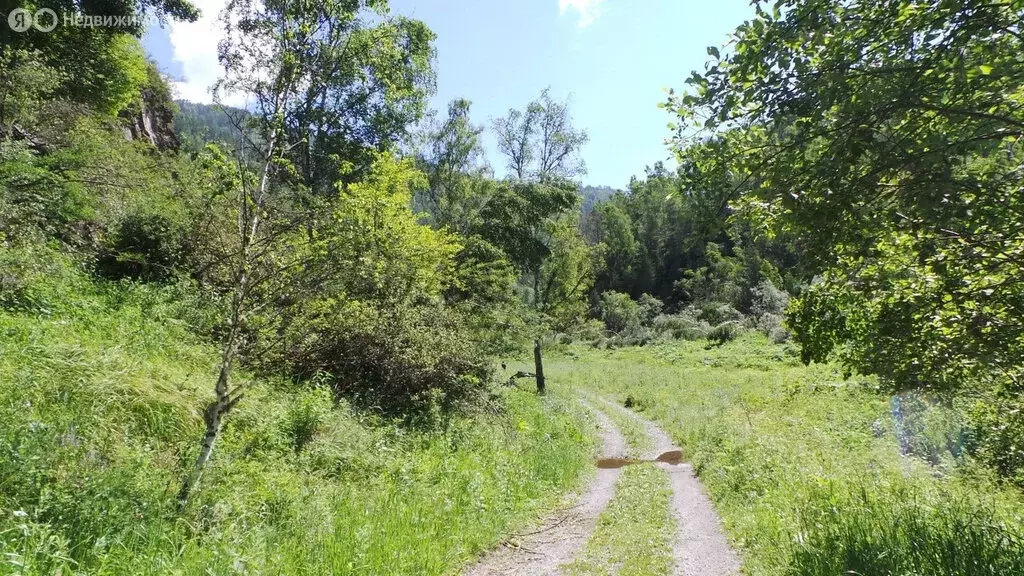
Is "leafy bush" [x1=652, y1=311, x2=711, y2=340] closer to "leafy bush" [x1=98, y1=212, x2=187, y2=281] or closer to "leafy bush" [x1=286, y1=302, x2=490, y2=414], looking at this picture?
"leafy bush" [x1=286, y1=302, x2=490, y2=414]

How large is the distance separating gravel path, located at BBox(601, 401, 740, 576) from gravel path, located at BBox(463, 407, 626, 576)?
1.30m

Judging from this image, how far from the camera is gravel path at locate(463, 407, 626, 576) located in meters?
6.17

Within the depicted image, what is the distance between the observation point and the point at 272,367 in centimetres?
1044

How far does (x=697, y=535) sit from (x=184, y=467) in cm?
682

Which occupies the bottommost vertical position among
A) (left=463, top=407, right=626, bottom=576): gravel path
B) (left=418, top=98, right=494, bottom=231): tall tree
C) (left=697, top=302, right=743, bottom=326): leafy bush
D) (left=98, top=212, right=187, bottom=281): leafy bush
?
(left=463, top=407, right=626, bottom=576): gravel path

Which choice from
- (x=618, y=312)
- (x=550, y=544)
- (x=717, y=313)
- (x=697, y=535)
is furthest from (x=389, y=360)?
(x=618, y=312)

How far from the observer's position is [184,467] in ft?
18.1

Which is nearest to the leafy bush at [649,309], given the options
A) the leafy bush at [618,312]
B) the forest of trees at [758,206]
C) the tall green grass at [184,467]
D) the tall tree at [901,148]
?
the leafy bush at [618,312]

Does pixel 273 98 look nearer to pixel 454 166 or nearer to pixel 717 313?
pixel 454 166

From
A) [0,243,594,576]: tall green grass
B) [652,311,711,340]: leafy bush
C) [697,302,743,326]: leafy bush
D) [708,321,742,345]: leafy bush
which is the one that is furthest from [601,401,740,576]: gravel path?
[697,302,743,326]: leafy bush

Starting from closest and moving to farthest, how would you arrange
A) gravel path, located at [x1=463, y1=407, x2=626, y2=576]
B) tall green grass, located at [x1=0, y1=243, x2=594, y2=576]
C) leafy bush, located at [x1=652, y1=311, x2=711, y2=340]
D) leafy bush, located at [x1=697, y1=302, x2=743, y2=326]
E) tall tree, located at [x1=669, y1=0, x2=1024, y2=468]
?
tall tree, located at [x1=669, y1=0, x2=1024, y2=468], tall green grass, located at [x1=0, y1=243, x2=594, y2=576], gravel path, located at [x1=463, y1=407, x2=626, y2=576], leafy bush, located at [x1=652, y1=311, x2=711, y2=340], leafy bush, located at [x1=697, y1=302, x2=743, y2=326]

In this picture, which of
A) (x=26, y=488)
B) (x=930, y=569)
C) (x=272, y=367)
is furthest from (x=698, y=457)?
(x=26, y=488)

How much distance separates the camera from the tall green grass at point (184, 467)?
161 inches

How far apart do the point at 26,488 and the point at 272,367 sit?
21.2 feet
